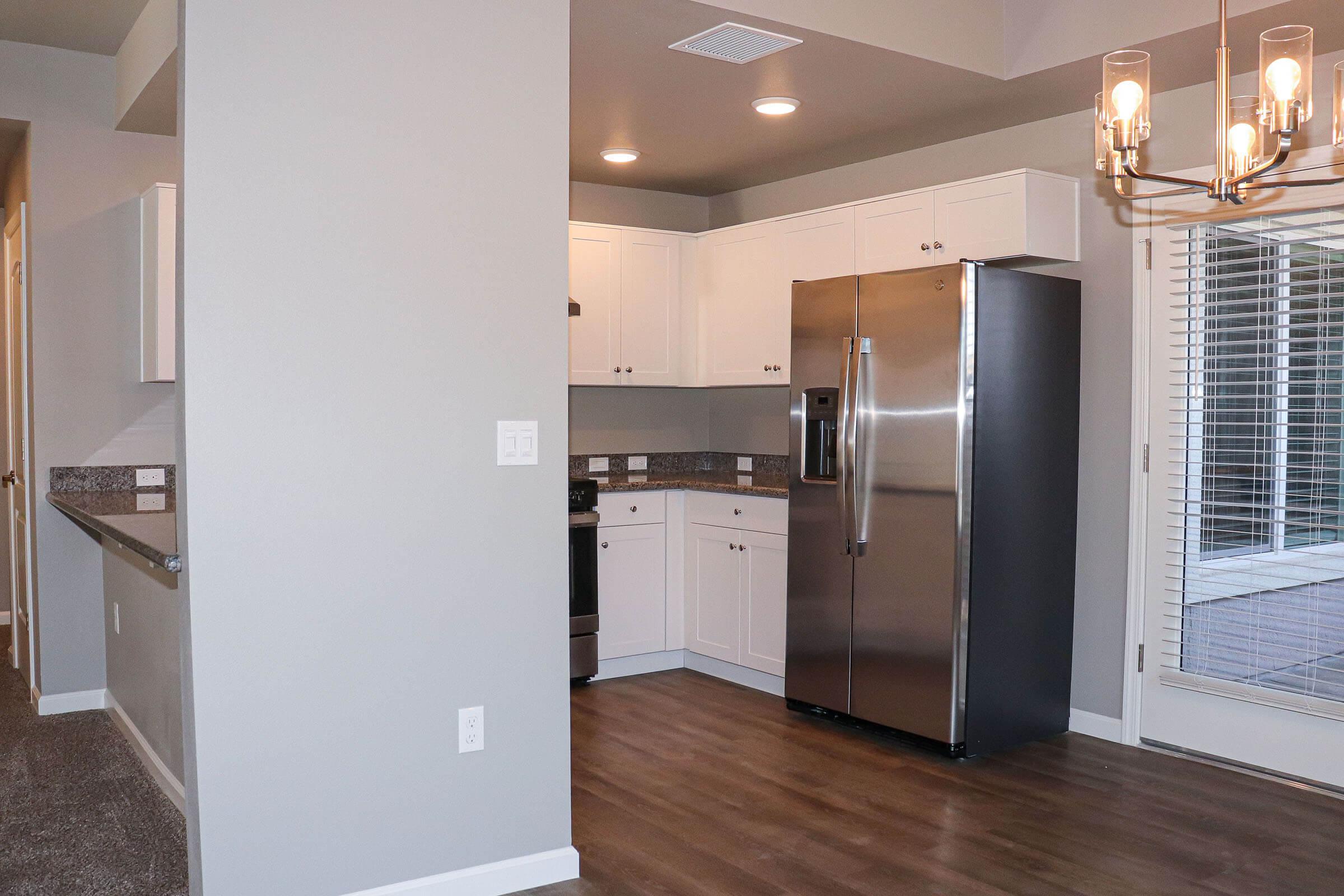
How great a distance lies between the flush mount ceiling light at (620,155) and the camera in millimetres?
4926

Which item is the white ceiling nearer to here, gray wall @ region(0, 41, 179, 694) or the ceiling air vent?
gray wall @ region(0, 41, 179, 694)

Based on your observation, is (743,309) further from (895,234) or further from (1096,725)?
(1096,725)

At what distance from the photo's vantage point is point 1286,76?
196cm

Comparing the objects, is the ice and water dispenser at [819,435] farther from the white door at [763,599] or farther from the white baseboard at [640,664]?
the white baseboard at [640,664]

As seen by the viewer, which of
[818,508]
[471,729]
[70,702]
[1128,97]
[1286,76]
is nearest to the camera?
[1286,76]

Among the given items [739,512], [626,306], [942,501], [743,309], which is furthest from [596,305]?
[942,501]

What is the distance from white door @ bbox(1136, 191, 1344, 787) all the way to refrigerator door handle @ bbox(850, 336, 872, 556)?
1.03 m

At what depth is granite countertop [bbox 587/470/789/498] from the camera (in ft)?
15.8

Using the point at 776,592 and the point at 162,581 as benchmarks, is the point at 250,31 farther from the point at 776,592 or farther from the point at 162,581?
the point at 776,592

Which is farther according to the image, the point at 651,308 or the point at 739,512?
the point at 651,308

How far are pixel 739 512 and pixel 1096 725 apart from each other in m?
1.71

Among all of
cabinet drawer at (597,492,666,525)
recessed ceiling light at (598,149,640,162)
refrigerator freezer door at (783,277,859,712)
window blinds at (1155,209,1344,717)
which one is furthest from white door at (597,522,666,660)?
window blinds at (1155,209,1344,717)

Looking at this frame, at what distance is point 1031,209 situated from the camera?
3.97 m

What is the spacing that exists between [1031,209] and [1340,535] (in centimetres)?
152
